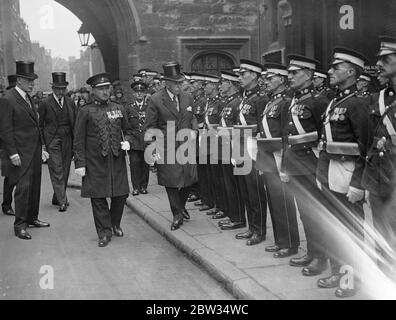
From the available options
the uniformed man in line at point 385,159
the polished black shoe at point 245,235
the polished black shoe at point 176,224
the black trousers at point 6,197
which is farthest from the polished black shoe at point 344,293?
the black trousers at point 6,197

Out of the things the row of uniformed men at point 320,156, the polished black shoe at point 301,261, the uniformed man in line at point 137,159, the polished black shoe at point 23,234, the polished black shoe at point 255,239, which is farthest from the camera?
the uniformed man in line at point 137,159

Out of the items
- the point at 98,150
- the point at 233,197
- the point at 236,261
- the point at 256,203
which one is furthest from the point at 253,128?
the point at 98,150

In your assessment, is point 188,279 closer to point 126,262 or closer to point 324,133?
point 126,262

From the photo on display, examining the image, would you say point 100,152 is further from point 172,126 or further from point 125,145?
point 172,126

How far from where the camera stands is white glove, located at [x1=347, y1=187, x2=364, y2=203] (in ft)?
14.8

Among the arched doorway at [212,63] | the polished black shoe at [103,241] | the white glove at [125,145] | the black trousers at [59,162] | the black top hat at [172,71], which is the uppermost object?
the arched doorway at [212,63]

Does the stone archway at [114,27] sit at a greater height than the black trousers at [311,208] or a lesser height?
greater

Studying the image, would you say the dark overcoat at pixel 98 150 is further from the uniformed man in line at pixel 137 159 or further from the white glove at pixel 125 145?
the uniformed man in line at pixel 137 159

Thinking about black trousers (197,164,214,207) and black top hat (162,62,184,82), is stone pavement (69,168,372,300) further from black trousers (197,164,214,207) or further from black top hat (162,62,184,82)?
black top hat (162,62,184,82)

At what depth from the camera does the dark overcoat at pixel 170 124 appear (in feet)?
23.8

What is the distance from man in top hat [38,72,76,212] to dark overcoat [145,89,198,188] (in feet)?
8.24

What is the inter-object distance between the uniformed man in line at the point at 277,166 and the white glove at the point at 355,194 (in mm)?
1230

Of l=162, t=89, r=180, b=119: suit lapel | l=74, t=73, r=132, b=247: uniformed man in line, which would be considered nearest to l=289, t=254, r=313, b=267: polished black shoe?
l=74, t=73, r=132, b=247: uniformed man in line

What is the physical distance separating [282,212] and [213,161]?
2.29m
